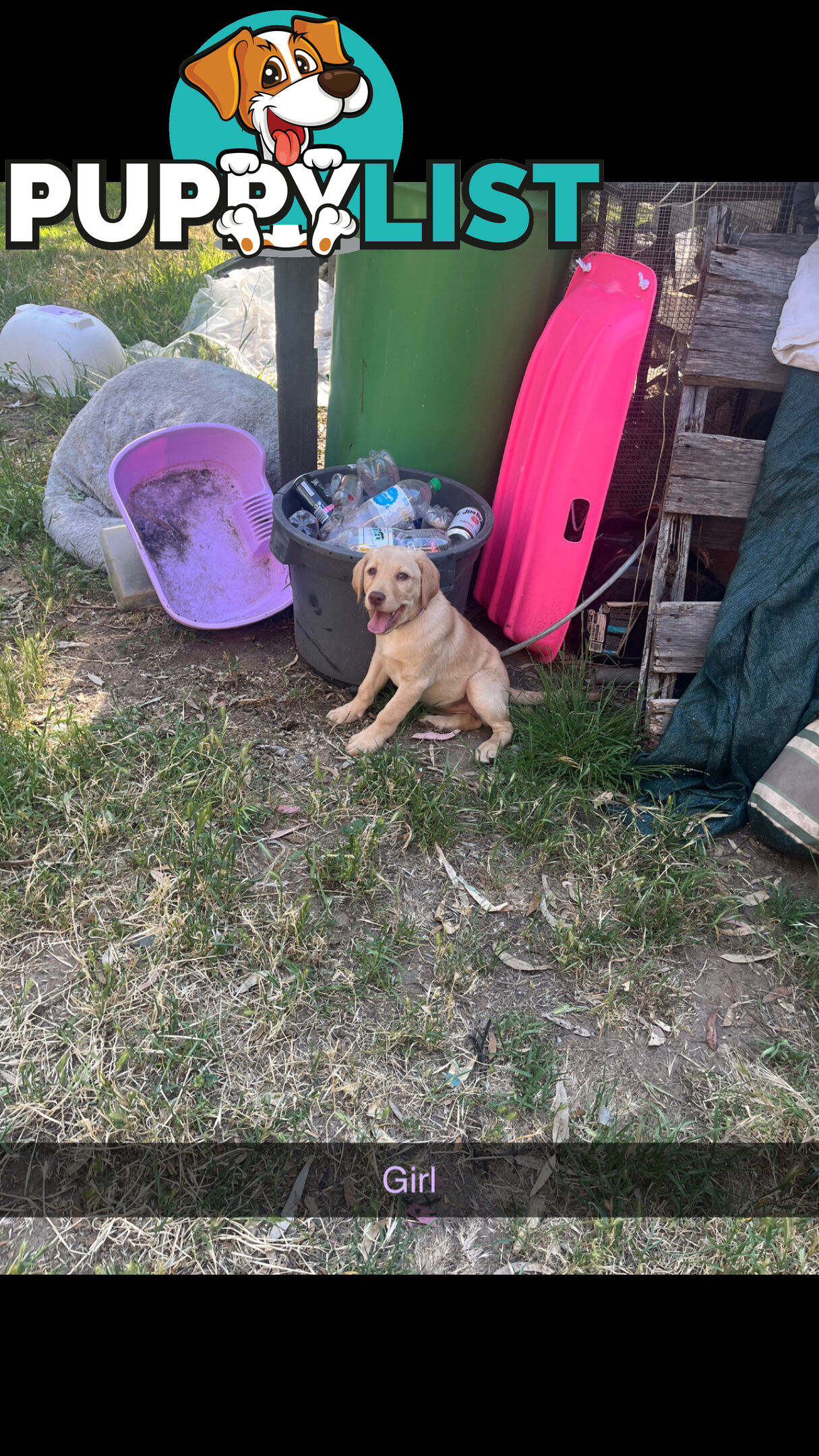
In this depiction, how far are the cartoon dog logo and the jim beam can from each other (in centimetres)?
111

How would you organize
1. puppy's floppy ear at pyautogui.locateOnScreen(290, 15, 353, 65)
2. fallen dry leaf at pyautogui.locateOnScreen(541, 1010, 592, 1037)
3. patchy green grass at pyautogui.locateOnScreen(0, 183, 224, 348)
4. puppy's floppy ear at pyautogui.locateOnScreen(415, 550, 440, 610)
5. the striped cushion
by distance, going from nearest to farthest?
1. fallen dry leaf at pyautogui.locateOnScreen(541, 1010, 592, 1037)
2. the striped cushion
3. puppy's floppy ear at pyautogui.locateOnScreen(415, 550, 440, 610)
4. puppy's floppy ear at pyautogui.locateOnScreen(290, 15, 353, 65)
5. patchy green grass at pyautogui.locateOnScreen(0, 183, 224, 348)

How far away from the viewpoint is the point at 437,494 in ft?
12.7

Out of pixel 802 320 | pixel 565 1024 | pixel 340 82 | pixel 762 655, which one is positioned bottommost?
pixel 565 1024

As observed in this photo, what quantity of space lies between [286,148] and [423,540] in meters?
1.67

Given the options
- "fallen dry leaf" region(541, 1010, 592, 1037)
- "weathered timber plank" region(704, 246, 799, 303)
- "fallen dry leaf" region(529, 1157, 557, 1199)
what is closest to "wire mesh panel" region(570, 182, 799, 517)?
"weathered timber plank" region(704, 246, 799, 303)

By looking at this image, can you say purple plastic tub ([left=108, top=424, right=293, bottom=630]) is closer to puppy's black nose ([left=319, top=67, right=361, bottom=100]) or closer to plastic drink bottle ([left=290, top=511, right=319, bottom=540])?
plastic drink bottle ([left=290, top=511, right=319, bottom=540])

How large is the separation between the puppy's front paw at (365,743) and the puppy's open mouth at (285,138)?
2191mm

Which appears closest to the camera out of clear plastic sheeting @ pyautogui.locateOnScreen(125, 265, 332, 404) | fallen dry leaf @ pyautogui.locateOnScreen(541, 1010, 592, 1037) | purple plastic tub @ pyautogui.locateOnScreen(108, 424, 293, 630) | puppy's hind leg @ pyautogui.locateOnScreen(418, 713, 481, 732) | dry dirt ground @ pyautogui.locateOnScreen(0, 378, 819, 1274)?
dry dirt ground @ pyautogui.locateOnScreen(0, 378, 819, 1274)

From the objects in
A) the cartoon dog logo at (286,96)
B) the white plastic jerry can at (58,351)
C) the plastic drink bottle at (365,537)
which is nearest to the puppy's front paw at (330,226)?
the cartoon dog logo at (286,96)

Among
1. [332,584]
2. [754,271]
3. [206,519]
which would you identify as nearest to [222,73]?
[206,519]

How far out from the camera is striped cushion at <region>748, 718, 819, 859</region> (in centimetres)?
301

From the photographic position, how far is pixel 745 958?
2787mm

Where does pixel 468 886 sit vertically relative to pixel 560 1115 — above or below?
above

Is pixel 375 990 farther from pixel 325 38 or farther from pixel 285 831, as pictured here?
pixel 325 38
